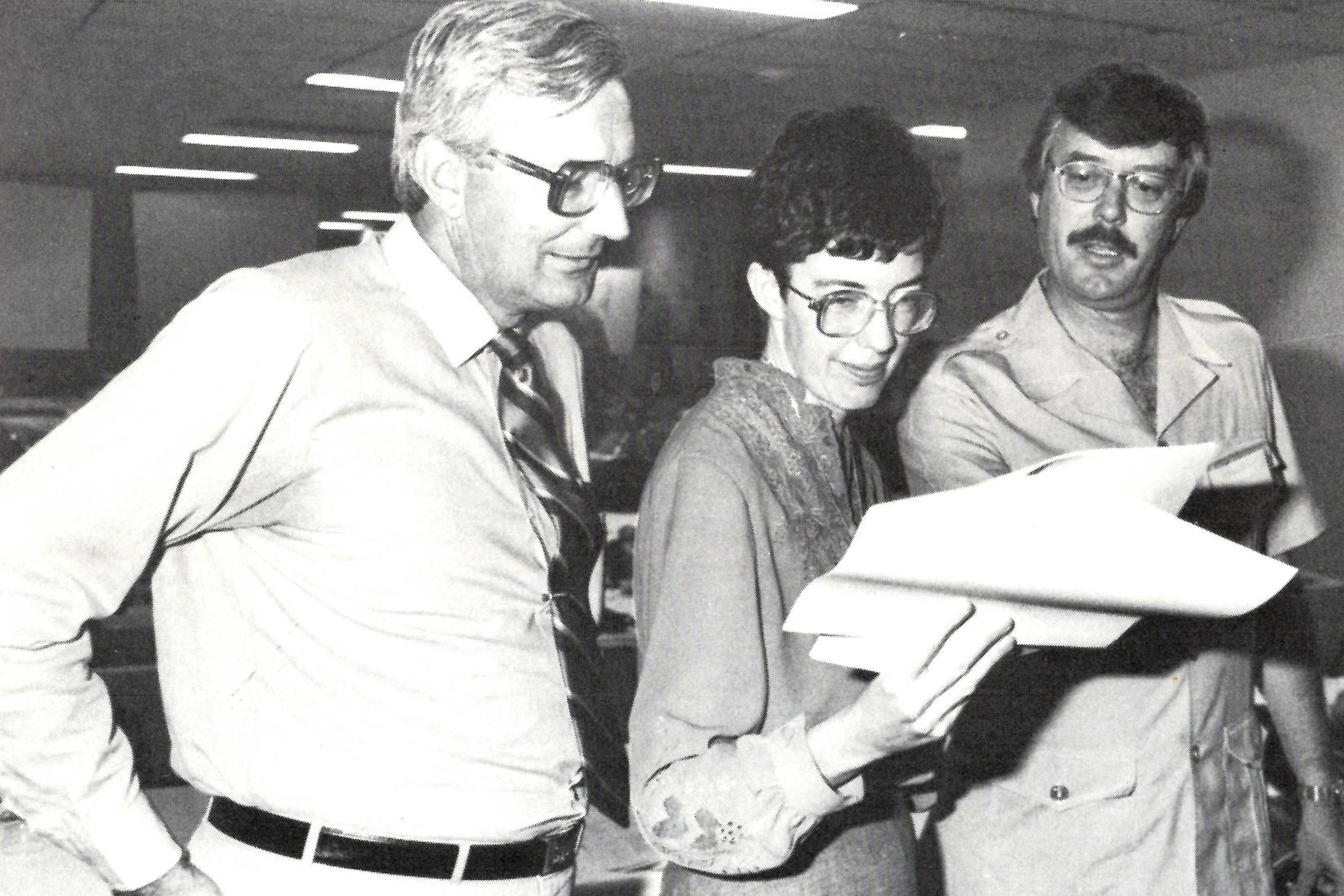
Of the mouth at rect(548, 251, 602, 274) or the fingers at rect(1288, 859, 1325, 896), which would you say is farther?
the fingers at rect(1288, 859, 1325, 896)

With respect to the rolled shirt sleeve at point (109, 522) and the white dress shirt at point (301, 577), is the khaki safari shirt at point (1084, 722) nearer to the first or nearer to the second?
the white dress shirt at point (301, 577)

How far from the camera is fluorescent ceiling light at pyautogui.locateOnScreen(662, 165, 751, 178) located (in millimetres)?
7469

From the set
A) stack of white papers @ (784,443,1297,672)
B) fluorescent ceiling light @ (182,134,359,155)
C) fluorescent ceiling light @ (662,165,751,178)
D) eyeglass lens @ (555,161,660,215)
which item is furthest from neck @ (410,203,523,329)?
fluorescent ceiling light @ (662,165,751,178)

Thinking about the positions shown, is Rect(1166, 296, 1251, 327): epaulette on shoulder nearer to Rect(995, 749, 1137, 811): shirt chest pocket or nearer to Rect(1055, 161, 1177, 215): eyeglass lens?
Rect(1055, 161, 1177, 215): eyeglass lens

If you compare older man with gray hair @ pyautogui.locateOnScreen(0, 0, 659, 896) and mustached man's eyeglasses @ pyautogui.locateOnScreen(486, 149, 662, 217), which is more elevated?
mustached man's eyeglasses @ pyautogui.locateOnScreen(486, 149, 662, 217)

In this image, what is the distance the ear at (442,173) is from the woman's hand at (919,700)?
58cm

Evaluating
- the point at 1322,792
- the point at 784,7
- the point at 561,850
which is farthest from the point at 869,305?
the point at 784,7

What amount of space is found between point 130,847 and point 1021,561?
750 mm

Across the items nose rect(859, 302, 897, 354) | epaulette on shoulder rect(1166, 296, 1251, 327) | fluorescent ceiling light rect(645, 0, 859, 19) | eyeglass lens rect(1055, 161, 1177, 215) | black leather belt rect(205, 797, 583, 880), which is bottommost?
black leather belt rect(205, 797, 583, 880)

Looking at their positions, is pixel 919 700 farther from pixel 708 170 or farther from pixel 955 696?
pixel 708 170

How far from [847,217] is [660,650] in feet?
1.44

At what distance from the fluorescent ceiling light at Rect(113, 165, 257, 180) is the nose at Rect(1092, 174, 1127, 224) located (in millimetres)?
3038

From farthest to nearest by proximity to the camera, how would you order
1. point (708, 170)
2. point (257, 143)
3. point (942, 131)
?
1. point (708, 170)
2. point (942, 131)
3. point (257, 143)

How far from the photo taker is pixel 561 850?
123cm
